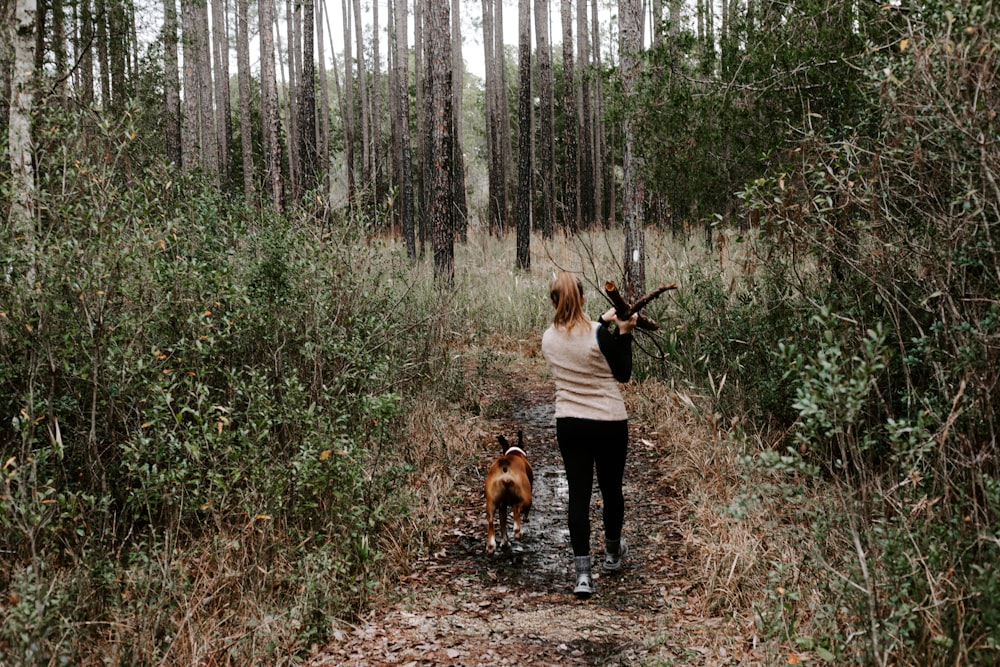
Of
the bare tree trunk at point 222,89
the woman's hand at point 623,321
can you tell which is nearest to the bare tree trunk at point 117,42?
the bare tree trunk at point 222,89

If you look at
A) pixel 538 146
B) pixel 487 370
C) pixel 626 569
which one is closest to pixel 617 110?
pixel 487 370

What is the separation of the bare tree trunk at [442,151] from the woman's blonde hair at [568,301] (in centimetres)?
649

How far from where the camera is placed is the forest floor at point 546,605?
12.9 feet

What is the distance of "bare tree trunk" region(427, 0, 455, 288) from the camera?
11.0 metres

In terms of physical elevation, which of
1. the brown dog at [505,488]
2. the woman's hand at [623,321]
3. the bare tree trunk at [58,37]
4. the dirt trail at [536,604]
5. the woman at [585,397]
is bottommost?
the dirt trail at [536,604]

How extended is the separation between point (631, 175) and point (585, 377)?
5.30m

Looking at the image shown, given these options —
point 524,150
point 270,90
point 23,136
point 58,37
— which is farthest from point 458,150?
point 23,136

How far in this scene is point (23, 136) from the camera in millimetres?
4941

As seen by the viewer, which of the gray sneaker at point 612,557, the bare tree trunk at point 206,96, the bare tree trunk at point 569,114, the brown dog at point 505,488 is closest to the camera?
the gray sneaker at point 612,557

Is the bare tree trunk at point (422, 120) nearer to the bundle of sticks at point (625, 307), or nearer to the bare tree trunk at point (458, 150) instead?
the bare tree trunk at point (458, 150)

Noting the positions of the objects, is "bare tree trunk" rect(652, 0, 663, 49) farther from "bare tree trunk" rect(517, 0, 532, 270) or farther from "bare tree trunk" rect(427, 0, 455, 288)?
"bare tree trunk" rect(517, 0, 532, 270)

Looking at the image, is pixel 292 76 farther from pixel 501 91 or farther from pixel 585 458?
pixel 585 458

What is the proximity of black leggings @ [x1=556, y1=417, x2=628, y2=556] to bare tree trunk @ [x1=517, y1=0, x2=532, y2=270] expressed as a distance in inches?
449

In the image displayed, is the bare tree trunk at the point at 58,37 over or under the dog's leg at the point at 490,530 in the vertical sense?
over
